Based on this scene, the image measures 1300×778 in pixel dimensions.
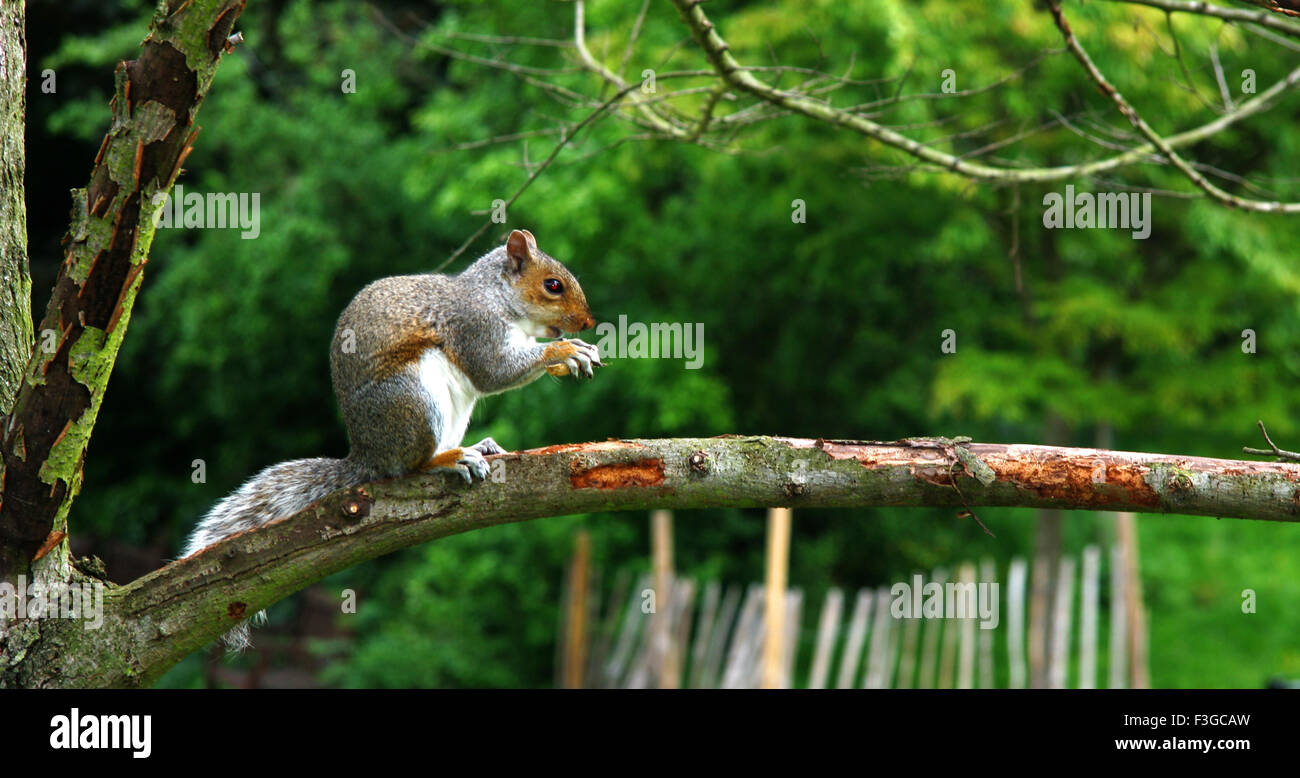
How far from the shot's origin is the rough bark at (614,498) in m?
2.68

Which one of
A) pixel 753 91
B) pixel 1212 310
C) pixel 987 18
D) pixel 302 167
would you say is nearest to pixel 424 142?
pixel 302 167

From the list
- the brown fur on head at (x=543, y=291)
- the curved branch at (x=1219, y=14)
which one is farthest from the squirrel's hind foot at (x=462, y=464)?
the curved branch at (x=1219, y=14)

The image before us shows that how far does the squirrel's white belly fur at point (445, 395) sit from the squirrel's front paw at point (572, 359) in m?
0.30

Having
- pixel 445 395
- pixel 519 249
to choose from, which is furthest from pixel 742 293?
pixel 445 395

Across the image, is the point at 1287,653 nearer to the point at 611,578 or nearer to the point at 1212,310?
the point at 1212,310

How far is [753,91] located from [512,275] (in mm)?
922

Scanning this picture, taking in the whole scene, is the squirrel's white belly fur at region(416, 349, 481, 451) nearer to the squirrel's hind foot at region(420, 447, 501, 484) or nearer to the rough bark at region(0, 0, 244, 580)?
the squirrel's hind foot at region(420, 447, 501, 484)

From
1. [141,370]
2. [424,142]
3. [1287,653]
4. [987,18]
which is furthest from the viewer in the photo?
[141,370]

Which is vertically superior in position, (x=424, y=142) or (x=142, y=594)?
(x=424, y=142)

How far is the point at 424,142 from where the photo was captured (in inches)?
418

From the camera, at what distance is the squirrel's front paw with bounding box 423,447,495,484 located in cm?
285

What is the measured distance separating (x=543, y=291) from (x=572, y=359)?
1.60 feet

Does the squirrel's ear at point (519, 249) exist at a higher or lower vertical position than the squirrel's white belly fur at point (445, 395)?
higher

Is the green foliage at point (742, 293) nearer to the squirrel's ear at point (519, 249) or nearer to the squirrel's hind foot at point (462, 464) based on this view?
the squirrel's ear at point (519, 249)
